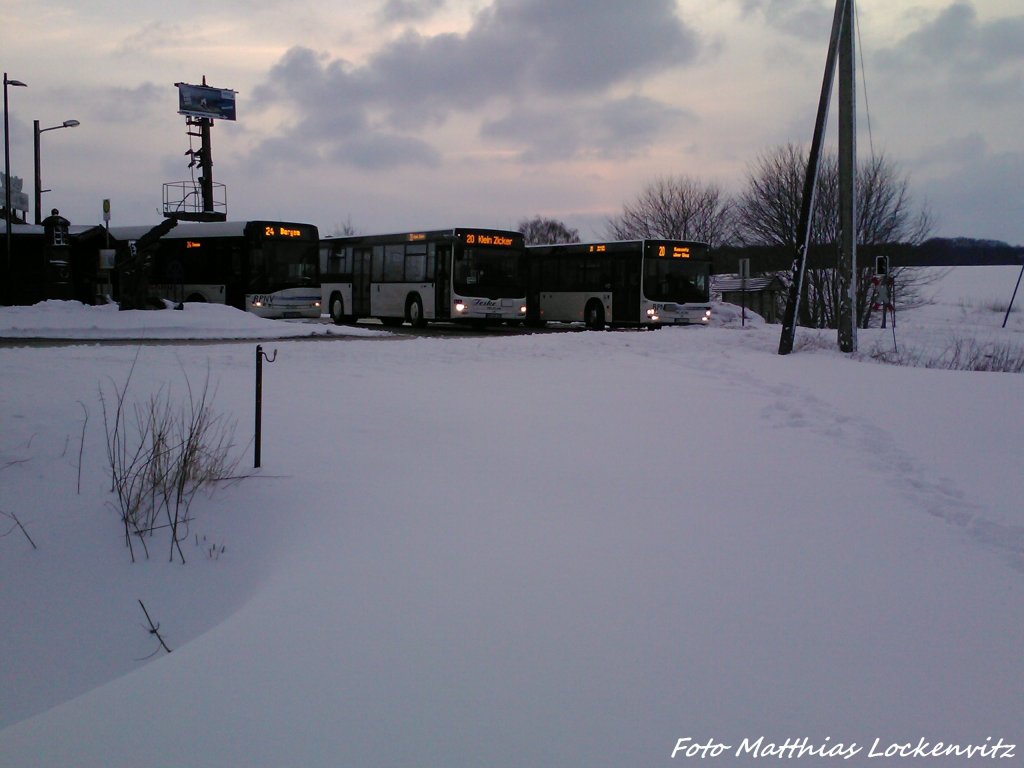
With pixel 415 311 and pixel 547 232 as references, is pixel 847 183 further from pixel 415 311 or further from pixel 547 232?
pixel 547 232

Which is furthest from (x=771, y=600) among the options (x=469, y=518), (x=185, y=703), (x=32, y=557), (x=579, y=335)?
(x=579, y=335)

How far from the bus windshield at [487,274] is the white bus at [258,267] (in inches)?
164

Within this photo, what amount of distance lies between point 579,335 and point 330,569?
51.6 feet

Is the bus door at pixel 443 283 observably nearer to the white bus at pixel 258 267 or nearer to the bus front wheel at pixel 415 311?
the bus front wheel at pixel 415 311

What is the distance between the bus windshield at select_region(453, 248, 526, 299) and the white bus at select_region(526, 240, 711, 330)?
3615 mm

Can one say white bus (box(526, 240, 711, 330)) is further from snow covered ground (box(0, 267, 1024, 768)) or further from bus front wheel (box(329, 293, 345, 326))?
snow covered ground (box(0, 267, 1024, 768))

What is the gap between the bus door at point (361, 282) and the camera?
102ft

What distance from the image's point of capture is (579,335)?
69.2ft

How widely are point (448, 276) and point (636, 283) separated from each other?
584 centimetres

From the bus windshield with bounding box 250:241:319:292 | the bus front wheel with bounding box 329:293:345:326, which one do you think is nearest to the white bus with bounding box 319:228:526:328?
the bus front wheel with bounding box 329:293:345:326

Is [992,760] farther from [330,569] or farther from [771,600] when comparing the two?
[330,569]

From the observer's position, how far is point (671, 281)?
29391 millimetres

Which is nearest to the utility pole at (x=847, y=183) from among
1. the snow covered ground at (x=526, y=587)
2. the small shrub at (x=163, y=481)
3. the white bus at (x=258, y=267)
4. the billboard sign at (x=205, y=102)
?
the snow covered ground at (x=526, y=587)

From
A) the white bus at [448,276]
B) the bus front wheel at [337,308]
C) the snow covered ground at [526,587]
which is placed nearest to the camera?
the snow covered ground at [526,587]
